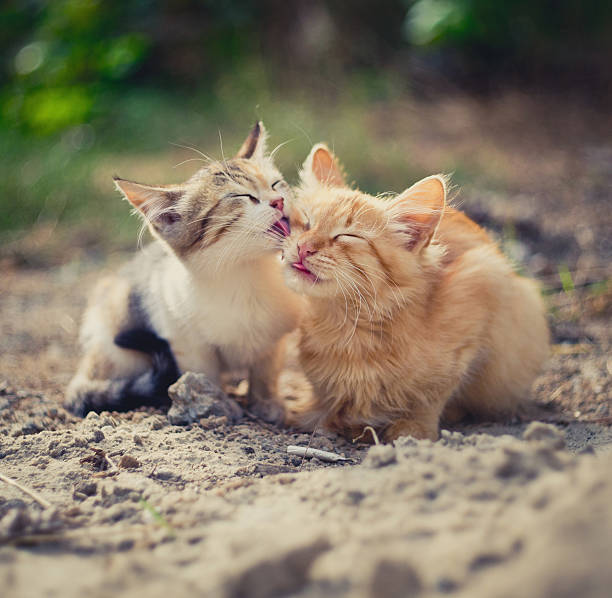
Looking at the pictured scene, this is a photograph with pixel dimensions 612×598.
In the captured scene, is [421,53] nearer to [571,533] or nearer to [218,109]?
[218,109]

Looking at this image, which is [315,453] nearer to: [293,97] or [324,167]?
[324,167]

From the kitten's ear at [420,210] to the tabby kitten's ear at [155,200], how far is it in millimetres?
1133

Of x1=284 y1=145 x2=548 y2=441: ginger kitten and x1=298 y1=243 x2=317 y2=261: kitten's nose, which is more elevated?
x1=298 y1=243 x2=317 y2=261: kitten's nose

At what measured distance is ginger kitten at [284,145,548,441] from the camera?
8.58 ft

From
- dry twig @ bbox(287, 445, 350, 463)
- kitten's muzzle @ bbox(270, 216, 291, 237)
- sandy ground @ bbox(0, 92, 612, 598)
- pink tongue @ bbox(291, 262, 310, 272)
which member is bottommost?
dry twig @ bbox(287, 445, 350, 463)

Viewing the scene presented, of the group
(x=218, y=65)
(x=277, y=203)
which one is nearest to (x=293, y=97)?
(x=218, y=65)

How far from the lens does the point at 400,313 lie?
272 cm

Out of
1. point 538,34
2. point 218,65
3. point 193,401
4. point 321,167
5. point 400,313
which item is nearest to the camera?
point 400,313

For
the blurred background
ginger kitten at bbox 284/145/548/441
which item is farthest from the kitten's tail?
the blurred background

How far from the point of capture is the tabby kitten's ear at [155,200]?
3057 mm

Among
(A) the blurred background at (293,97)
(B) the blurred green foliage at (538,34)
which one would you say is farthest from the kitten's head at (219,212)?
(B) the blurred green foliage at (538,34)

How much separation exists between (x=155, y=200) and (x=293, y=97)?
5076mm

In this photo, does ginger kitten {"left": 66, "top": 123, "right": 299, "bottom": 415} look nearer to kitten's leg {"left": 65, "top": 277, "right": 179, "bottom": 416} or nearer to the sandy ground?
kitten's leg {"left": 65, "top": 277, "right": 179, "bottom": 416}

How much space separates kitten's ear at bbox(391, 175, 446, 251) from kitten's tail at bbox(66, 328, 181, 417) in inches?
51.6
